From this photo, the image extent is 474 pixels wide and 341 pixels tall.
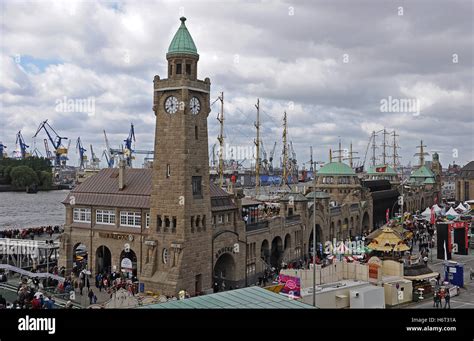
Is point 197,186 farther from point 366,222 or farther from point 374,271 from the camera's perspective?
point 366,222

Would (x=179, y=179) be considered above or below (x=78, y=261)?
above

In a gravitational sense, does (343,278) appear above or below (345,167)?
A: below

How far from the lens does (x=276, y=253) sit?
5309 centimetres

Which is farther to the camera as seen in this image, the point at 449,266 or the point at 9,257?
the point at 9,257

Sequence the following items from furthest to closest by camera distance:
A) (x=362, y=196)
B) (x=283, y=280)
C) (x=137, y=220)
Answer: (x=362, y=196) → (x=137, y=220) → (x=283, y=280)

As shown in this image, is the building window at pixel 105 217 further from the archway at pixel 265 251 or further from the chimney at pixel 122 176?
the archway at pixel 265 251

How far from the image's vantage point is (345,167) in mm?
88875

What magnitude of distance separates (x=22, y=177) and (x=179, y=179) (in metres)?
Result: 158

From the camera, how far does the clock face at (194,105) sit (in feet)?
128

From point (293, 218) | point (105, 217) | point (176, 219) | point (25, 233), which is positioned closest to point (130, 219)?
point (105, 217)

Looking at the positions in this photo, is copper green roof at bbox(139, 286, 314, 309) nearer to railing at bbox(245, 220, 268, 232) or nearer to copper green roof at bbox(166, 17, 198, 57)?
copper green roof at bbox(166, 17, 198, 57)

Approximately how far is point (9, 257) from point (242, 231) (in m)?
22.5
